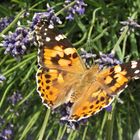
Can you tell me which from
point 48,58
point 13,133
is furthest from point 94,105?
point 13,133

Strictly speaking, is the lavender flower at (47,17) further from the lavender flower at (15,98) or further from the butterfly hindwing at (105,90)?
the lavender flower at (15,98)

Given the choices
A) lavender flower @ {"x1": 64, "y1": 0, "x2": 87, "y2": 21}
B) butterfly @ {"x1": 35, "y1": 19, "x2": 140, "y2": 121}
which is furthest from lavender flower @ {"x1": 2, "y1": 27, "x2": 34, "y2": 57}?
lavender flower @ {"x1": 64, "y1": 0, "x2": 87, "y2": 21}

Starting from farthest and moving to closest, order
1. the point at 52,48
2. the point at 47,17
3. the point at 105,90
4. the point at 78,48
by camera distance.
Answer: the point at 78,48
the point at 47,17
the point at 52,48
the point at 105,90

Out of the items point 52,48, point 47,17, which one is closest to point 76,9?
point 47,17

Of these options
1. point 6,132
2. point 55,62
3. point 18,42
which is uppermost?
point 18,42

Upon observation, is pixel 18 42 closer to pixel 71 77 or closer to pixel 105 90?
pixel 71 77

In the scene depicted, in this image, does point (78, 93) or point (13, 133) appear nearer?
point (78, 93)

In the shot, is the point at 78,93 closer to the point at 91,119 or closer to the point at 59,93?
the point at 59,93
